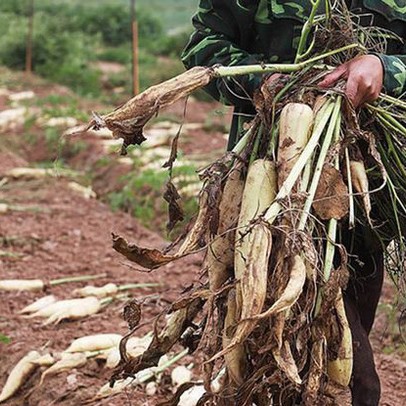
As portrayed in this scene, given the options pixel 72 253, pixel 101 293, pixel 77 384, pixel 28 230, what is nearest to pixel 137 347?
pixel 77 384

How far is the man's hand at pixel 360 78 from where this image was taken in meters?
1.91

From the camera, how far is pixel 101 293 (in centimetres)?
400

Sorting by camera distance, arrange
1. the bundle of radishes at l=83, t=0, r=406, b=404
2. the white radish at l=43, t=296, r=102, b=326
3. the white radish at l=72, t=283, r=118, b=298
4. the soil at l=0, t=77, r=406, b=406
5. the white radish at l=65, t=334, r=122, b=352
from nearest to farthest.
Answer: the bundle of radishes at l=83, t=0, r=406, b=404, the soil at l=0, t=77, r=406, b=406, the white radish at l=65, t=334, r=122, b=352, the white radish at l=43, t=296, r=102, b=326, the white radish at l=72, t=283, r=118, b=298

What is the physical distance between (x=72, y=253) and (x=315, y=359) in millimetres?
3105

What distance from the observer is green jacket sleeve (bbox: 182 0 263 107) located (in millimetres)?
2143

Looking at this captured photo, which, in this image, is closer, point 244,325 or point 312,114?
point 244,325

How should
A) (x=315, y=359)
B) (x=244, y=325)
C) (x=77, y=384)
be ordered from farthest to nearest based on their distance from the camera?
(x=77, y=384)
(x=315, y=359)
(x=244, y=325)

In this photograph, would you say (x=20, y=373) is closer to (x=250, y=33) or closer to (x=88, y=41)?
(x=250, y=33)

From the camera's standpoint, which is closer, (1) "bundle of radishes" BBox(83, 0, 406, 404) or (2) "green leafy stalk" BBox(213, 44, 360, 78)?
(1) "bundle of radishes" BBox(83, 0, 406, 404)

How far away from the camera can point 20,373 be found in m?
3.19

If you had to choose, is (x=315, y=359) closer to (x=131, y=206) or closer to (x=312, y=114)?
(x=312, y=114)

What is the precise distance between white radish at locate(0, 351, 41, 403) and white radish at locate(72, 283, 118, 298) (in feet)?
2.55

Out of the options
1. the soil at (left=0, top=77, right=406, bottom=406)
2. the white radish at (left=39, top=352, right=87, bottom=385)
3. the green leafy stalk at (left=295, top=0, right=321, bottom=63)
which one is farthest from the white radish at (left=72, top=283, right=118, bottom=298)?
the green leafy stalk at (left=295, top=0, right=321, bottom=63)

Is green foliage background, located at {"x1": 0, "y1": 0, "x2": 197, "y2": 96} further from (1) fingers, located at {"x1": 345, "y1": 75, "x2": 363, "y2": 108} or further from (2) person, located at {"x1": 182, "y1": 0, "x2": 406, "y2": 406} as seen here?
(1) fingers, located at {"x1": 345, "y1": 75, "x2": 363, "y2": 108}
